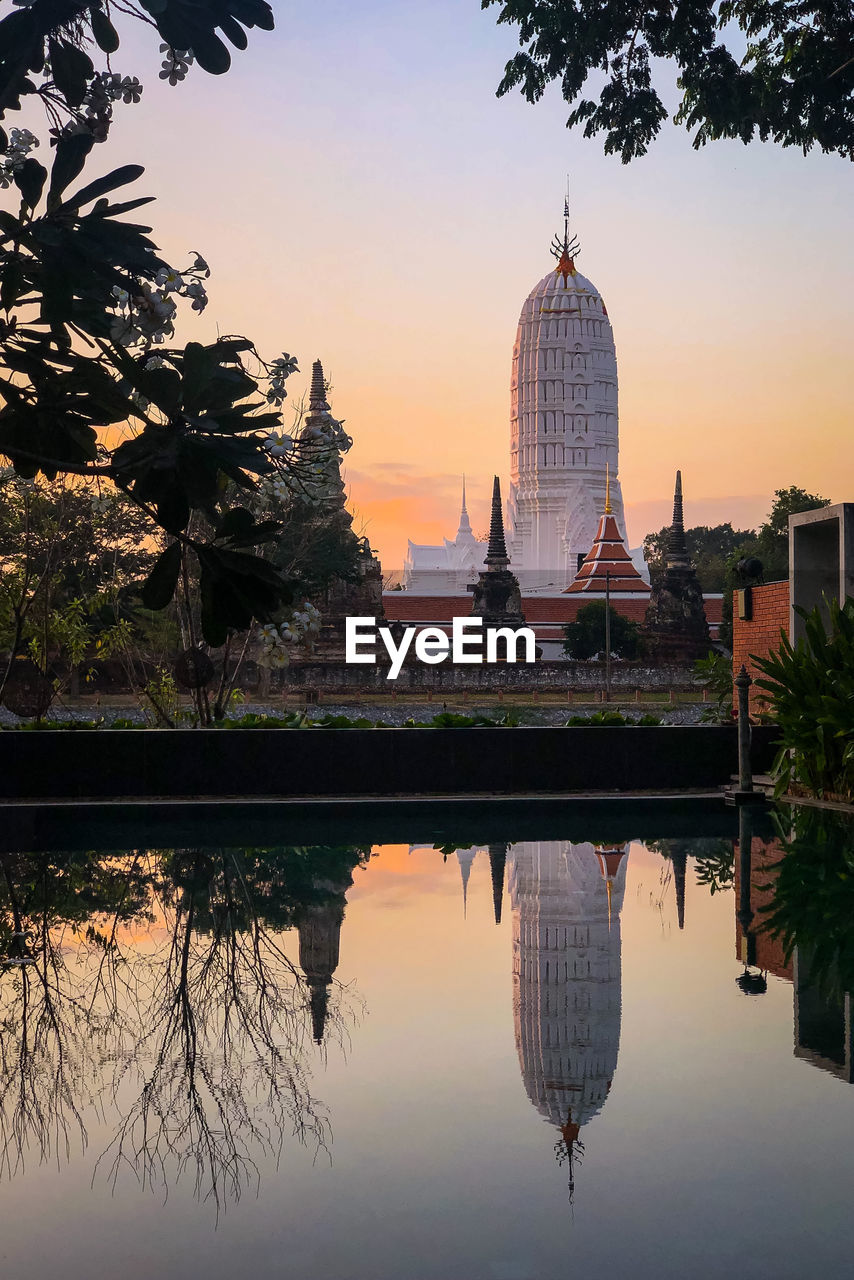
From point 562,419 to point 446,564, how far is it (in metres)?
17.1

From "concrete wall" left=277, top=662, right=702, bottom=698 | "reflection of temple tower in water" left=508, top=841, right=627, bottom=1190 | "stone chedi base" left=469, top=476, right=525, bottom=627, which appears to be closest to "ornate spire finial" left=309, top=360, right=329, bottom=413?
"concrete wall" left=277, top=662, right=702, bottom=698

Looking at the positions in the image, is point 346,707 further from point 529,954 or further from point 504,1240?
point 504,1240

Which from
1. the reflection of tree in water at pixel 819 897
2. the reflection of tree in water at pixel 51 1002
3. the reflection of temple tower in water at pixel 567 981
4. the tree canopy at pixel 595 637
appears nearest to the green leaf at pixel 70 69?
the reflection of tree in water at pixel 51 1002

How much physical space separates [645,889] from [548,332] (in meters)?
106

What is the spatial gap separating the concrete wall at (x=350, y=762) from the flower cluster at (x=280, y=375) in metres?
9.72

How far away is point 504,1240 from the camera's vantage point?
148 inches

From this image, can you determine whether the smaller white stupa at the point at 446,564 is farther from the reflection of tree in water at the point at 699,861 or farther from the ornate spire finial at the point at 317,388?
the reflection of tree in water at the point at 699,861

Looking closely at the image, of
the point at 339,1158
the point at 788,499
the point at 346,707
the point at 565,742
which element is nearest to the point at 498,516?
the point at 788,499

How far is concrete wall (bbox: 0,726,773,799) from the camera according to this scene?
1497cm

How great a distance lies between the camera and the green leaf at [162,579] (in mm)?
3566

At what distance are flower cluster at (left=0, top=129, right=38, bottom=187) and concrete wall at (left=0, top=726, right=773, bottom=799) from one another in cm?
1090

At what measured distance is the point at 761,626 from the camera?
1945cm

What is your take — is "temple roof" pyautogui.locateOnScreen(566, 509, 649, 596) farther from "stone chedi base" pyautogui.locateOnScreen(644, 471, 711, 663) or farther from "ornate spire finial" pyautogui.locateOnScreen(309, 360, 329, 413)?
"ornate spire finial" pyautogui.locateOnScreen(309, 360, 329, 413)

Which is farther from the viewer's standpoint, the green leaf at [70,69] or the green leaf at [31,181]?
the green leaf at [70,69]
